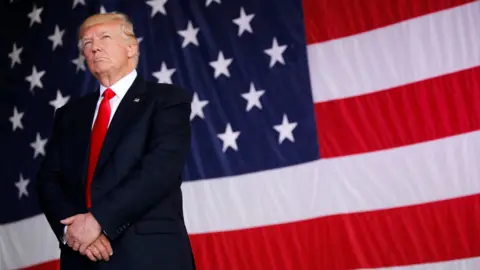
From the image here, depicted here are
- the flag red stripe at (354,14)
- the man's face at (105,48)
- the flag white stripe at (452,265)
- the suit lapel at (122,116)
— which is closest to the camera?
the suit lapel at (122,116)

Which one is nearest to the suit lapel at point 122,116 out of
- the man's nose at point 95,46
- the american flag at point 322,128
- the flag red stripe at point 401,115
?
the man's nose at point 95,46

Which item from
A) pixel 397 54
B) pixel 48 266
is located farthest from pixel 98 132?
pixel 48 266

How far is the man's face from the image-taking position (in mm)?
1731

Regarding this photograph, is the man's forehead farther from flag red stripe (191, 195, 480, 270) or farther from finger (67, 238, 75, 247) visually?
flag red stripe (191, 195, 480, 270)

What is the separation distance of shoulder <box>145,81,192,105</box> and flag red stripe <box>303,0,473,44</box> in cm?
134

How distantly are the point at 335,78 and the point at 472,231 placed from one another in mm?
840

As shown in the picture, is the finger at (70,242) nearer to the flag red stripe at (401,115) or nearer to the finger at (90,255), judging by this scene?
the finger at (90,255)

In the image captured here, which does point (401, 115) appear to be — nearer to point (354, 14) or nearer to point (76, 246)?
point (354, 14)

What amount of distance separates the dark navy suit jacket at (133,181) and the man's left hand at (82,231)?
22mm

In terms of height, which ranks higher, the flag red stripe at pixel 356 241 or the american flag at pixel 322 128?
the american flag at pixel 322 128

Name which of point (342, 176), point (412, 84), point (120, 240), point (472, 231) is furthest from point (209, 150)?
point (120, 240)

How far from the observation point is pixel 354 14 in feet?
9.58

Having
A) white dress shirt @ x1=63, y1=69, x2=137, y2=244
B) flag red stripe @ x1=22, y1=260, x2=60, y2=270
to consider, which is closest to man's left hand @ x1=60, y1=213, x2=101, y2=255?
white dress shirt @ x1=63, y1=69, x2=137, y2=244

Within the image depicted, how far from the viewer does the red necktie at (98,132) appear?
65.1 inches
